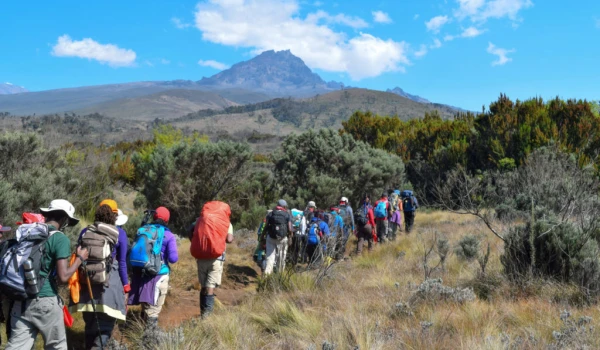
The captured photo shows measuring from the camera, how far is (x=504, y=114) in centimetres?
2275

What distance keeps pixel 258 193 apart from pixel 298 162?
2245 mm

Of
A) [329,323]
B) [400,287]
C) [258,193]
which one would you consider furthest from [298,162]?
[329,323]

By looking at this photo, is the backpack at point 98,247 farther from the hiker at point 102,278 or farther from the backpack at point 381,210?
the backpack at point 381,210

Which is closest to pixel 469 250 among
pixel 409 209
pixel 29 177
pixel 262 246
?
pixel 262 246

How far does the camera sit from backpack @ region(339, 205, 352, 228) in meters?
9.73

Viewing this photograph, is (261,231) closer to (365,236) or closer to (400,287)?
(400,287)

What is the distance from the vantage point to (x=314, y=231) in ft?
27.1

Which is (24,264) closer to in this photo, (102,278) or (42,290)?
(42,290)

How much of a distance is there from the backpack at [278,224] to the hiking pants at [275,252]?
16cm

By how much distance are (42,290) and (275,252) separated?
4483mm

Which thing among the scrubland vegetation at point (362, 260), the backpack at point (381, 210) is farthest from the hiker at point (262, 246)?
the backpack at point (381, 210)

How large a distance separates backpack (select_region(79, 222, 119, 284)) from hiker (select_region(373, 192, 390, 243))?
7.76 meters

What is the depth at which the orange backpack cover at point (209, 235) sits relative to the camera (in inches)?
213

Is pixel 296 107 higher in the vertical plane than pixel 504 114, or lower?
higher
